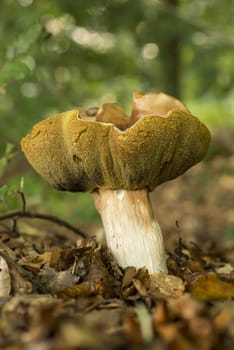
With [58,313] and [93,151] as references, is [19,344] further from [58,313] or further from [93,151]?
[93,151]

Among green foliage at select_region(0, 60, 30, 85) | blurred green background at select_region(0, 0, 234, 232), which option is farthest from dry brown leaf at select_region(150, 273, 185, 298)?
blurred green background at select_region(0, 0, 234, 232)

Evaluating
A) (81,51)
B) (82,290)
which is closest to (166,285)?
(82,290)

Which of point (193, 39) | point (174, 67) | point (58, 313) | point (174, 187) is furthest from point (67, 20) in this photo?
point (58, 313)

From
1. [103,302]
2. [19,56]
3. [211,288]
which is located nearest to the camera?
[103,302]

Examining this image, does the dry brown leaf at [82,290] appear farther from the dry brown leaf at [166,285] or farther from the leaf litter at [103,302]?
the dry brown leaf at [166,285]

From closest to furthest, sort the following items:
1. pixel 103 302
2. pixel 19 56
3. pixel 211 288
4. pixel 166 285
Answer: pixel 103 302, pixel 211 288, pixel 166 285, pixel 19 56

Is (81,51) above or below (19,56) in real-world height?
above

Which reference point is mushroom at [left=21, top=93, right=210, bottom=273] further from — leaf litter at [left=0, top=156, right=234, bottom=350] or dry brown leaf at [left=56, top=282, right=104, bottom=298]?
dry brown leaf at [left=56, top=282, right=104, bottom=298]

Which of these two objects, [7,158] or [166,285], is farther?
[7,158]

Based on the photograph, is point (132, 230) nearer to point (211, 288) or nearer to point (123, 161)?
point (123, 161)
